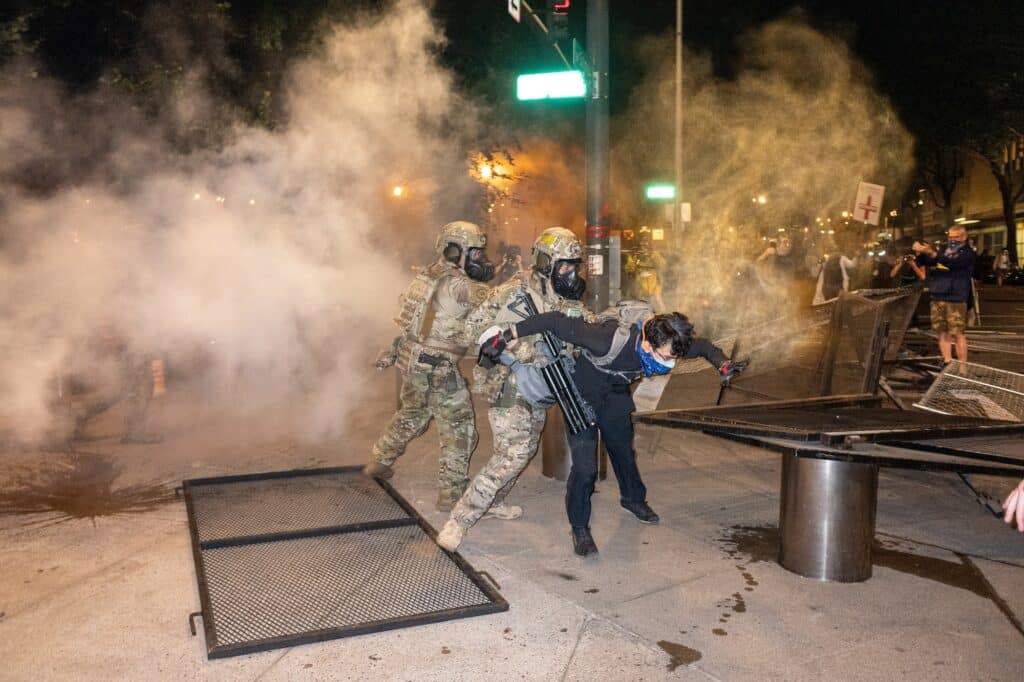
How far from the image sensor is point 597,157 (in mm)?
6832

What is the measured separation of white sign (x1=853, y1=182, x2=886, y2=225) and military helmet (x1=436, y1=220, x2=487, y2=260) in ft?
28.0

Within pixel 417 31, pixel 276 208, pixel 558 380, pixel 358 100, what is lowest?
pixel 558 380

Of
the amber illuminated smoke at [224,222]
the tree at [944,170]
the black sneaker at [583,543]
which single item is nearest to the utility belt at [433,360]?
the black sneaker at [583,543]

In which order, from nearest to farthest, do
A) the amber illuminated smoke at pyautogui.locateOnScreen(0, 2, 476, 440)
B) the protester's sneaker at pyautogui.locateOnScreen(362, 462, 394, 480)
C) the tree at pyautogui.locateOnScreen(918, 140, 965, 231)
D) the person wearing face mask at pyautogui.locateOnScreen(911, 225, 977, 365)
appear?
1. the protester's sneaker at pyautogui.locateOnScreen(362, 462, 394, 480)
2. the amber illuminated smoke at pyautogui.locateOnScreen(0, 2, 476, 440)
3. the person wearing face mask at pyautogui.locateOnScreen(911, 225, 977, 365)
4. the tree at pyautogui.locateOnScreen(918, 140, 965, 231)

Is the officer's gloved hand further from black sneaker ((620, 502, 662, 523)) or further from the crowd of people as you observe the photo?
black sneaker ((620, 502, 662, 523))

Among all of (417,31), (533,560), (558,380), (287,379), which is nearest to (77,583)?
(533,560)

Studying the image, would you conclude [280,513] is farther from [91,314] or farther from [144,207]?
[144,207]

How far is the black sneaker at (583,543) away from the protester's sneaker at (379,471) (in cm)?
167

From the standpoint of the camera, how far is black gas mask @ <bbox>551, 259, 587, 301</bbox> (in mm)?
4395

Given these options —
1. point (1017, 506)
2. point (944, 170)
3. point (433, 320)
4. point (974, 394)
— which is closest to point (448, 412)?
point (433, 320)

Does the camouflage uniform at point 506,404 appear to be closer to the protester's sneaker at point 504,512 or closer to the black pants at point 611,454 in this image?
the black pants at point 611,454

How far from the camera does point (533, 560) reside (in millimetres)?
4242

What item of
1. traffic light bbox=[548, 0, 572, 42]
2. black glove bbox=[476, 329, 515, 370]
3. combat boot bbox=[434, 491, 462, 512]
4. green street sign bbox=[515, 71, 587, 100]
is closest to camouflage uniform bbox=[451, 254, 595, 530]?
black glove bbox=[476, 329, 515, 370]

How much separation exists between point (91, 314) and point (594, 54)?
16.0 feet
